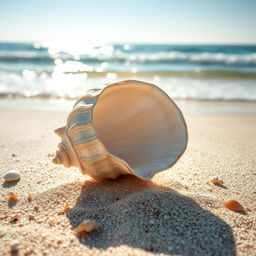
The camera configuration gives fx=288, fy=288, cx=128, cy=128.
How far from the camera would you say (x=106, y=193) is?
78.9 inches

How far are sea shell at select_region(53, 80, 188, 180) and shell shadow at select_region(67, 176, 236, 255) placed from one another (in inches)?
5.6

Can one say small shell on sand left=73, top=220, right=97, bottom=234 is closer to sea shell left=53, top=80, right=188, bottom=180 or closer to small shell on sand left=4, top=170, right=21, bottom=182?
sea shell left=53, top=80, right=188, bottom=180

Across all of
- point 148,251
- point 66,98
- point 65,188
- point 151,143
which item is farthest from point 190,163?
point 66,98

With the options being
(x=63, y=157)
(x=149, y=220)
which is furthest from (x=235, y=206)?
(x=63, y=157)

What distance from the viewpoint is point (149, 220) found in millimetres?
1663

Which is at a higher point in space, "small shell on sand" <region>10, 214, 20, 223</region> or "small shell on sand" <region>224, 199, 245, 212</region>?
"small shell on sand" <region>224, 199, 245, 212</region>

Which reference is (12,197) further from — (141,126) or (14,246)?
(141,126)

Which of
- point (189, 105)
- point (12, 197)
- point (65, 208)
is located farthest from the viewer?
point (189, 105)

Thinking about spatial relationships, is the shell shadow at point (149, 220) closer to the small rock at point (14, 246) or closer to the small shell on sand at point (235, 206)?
the small shell on sand at point (235, 206)

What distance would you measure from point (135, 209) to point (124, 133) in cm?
87

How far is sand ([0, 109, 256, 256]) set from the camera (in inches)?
57.8

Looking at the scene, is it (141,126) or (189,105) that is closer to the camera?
(141,126)

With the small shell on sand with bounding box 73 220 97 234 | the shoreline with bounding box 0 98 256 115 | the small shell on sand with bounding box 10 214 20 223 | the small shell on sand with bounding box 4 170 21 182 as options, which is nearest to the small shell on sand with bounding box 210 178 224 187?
the small shell on sand with bounding box 73 220 97 234

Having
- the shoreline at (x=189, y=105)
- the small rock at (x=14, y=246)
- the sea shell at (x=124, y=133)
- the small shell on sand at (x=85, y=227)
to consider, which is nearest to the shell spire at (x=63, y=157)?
the sea shell at (x=124, y=133)
